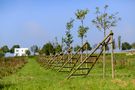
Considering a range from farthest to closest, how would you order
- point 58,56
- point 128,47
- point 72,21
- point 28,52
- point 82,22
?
point 28,52, point 128,47, point 72,21, point 82,22, point 58,56

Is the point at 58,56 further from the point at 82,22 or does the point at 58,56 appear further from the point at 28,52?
the point at 28,52

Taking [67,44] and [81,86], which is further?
[67,44]

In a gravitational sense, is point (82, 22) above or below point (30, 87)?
above

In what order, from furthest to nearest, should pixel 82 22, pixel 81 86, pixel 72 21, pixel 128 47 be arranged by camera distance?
pixel 128 47, pixel 72 21, pixel 82 22, pixel 81 86

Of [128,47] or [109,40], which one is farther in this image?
[128,47]

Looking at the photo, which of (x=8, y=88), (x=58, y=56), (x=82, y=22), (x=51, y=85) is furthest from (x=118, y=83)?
(x=82, y=22)

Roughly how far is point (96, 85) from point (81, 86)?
0.52m

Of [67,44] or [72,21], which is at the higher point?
[72,21]

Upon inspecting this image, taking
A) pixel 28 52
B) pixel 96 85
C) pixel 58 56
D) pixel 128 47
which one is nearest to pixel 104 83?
pixel 96 85

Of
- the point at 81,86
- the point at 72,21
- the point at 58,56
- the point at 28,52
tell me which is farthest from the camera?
the point at 28,52

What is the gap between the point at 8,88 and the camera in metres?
11.8

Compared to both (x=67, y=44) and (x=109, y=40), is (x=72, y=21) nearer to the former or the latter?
(x=67, y=44)

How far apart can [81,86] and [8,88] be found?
2.54 m

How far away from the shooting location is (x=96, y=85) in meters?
11.5
